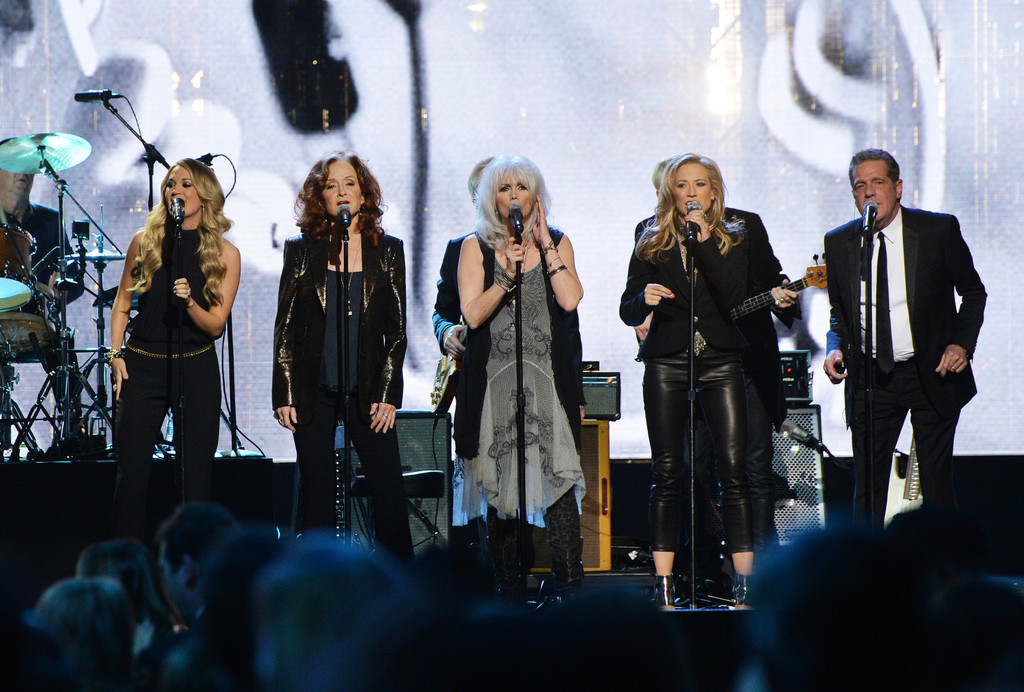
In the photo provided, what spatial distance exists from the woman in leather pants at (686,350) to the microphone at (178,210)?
5.78ft

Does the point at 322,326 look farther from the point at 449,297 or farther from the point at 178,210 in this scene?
the point at 449,297

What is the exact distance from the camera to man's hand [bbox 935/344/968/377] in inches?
168

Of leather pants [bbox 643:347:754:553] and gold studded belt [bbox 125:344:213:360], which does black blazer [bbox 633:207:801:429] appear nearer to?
leather pants [bbox 643:347:754:553]

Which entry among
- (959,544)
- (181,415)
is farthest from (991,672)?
(181,415)

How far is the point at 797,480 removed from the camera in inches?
225

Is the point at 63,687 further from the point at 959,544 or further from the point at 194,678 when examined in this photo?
the point at 959,544

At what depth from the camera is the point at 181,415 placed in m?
4.10

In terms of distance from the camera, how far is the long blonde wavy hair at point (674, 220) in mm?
4320

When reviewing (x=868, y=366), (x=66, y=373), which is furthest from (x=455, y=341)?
(x=66, y=373)

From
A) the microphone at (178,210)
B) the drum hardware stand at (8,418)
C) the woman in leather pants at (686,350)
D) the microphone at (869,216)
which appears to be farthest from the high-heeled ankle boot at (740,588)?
the drum hardware stand at (8,418)

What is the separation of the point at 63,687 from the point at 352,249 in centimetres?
285

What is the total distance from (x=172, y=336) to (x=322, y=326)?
659 millimetres

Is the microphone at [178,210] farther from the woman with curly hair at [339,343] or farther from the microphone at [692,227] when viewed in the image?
the microphone at [692,227]

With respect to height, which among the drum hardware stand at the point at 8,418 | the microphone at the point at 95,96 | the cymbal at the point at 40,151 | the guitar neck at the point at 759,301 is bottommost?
the drum hardware stand at the point at 8,418
